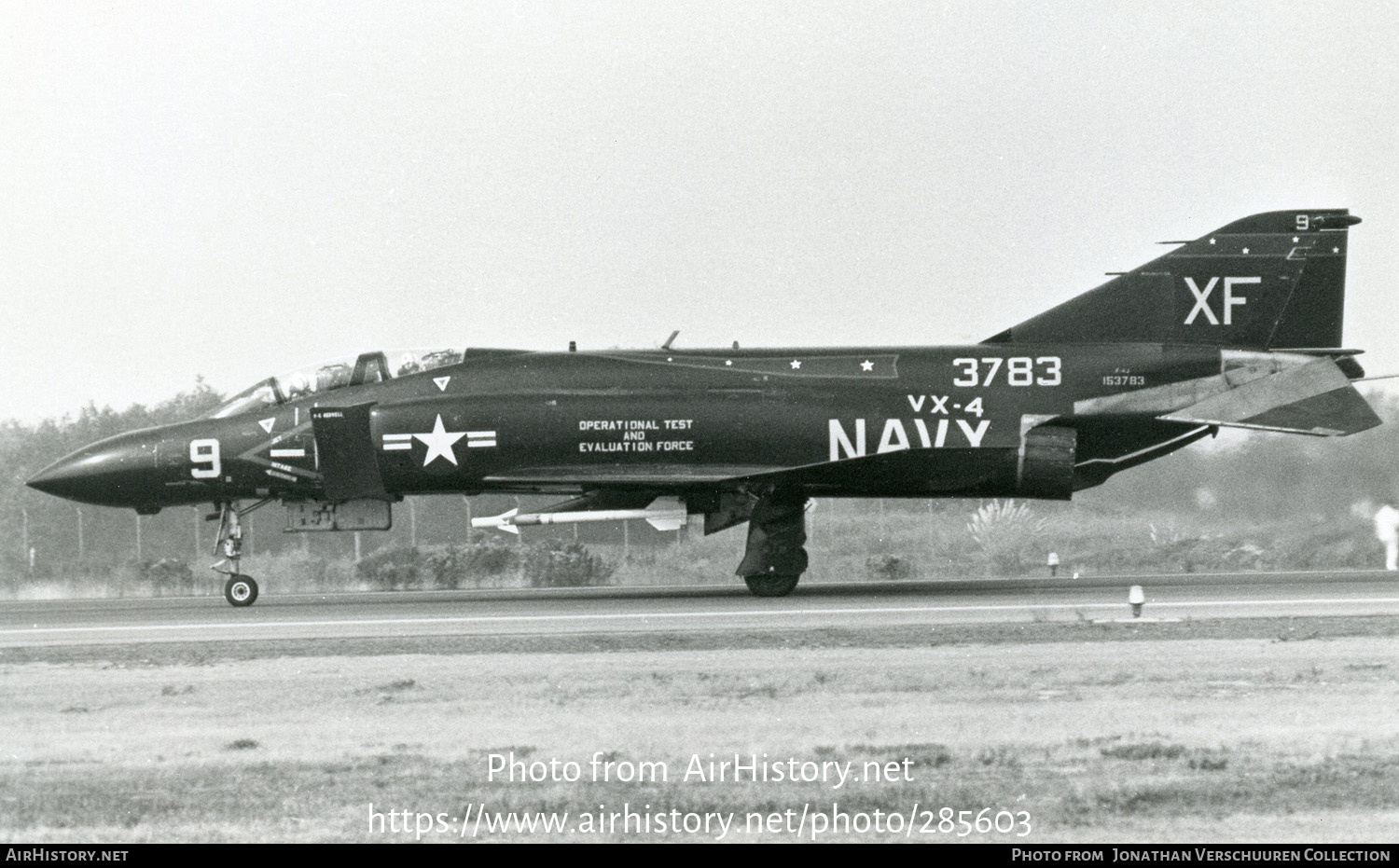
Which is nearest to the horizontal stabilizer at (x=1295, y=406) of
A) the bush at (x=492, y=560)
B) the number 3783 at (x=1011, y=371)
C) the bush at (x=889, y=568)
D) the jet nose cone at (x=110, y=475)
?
the number 3783 at (x=1011, y=371)

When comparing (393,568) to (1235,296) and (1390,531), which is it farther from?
(1390,531)

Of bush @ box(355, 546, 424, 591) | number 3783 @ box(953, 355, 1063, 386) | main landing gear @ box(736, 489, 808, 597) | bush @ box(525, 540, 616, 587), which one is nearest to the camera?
main landing gear @ box(736, 489, 808, 597)

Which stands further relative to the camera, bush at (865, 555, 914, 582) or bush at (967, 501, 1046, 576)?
bush at (967, 501, 1046, 576)

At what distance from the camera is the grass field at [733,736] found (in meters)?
7.26

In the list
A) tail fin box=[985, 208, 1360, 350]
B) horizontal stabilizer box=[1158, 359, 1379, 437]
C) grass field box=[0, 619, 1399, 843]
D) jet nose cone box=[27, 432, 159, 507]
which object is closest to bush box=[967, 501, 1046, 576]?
tail fin box=[985, 208, 1360, 350]

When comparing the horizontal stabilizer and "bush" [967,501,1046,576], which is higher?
the horizontal stabilizer

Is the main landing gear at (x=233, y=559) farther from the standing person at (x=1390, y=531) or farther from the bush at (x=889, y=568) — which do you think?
the standing person at (x=1390, y=531)

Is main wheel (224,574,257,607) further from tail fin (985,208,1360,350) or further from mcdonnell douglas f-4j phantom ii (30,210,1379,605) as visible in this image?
tail fin (985,208,1360,350)

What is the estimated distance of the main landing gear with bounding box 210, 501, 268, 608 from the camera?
723 inches

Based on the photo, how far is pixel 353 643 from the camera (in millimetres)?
13594

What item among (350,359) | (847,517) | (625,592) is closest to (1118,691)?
(625,592)

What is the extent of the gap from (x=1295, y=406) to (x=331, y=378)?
12.0 meters

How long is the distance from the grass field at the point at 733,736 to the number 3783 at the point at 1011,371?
6236 mm

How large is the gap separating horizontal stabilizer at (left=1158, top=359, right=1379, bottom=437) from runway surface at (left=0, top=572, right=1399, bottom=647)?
77.2 inches
